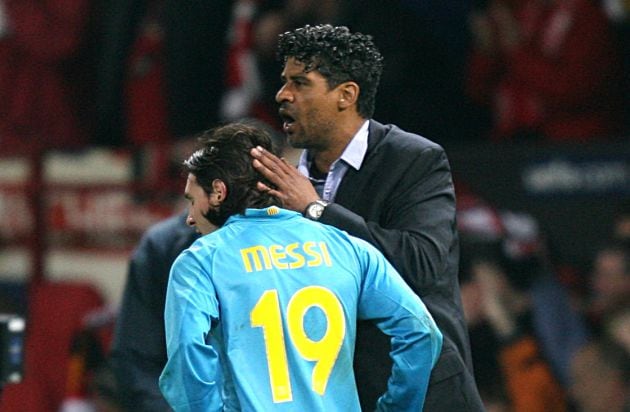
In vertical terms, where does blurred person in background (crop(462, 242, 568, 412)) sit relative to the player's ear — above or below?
below

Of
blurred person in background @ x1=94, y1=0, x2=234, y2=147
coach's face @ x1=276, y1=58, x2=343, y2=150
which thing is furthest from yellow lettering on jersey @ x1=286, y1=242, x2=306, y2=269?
blurred person in background @ x1=94, y1=0, x2=234, y2=147

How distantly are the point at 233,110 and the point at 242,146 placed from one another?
4.37 metres

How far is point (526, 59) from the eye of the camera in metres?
6.81

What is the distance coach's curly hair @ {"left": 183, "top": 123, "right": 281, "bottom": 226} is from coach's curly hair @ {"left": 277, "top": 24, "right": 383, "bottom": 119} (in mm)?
326

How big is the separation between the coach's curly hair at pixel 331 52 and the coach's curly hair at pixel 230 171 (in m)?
0.33

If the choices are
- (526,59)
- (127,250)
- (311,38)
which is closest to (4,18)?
(127,250)

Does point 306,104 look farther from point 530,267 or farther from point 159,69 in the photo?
point 159,69

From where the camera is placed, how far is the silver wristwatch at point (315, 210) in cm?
347

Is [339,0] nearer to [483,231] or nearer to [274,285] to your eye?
[483,231]

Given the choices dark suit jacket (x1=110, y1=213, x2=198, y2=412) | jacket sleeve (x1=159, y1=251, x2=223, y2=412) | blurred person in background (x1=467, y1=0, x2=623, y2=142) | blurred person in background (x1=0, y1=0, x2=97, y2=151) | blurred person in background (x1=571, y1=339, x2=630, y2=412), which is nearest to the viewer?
jacket sleeve (x1=159, y1=251, x2=223, y2=412)

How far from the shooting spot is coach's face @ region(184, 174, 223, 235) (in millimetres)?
3346

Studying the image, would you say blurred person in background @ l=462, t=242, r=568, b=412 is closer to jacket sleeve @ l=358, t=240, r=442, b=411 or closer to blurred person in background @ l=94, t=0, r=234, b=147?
blurred person in background @ l=94, t=0, r=234, b=147

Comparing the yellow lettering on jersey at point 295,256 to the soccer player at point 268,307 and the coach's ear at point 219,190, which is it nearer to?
the soccer player at point 268,307

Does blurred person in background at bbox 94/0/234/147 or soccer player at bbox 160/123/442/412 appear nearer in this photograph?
soccer player at bbox 160/123/442/412
